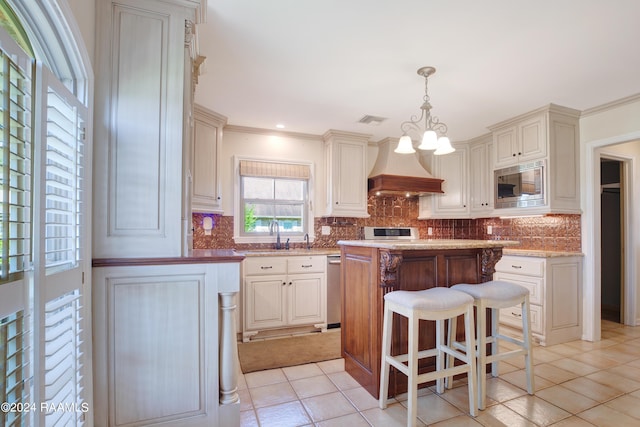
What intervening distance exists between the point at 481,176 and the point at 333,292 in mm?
2739

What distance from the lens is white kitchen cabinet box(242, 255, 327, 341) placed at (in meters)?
3.39

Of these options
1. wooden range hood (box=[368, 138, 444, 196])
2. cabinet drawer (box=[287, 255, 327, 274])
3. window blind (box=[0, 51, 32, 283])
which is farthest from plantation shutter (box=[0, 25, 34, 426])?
wooden range hood (box=[368, 138, 444, 196])

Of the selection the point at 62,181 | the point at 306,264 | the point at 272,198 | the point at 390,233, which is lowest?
the point at 306,264

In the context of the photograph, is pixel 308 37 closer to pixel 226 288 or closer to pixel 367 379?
pixel 226 288

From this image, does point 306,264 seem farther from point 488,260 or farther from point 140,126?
point 140,126

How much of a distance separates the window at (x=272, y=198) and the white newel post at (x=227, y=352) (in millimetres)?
2280

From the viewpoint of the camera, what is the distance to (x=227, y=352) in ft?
5.79

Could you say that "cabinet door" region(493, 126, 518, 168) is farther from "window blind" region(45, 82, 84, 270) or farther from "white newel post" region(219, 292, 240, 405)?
"window blind" region(45, 82, 84, 270)

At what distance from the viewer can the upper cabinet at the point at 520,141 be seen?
10.9ft

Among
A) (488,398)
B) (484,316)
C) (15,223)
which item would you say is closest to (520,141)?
(484,316)

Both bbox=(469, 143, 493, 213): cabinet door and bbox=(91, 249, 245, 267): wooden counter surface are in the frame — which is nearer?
bbox=(91, 249, 245, 267): wooden counter surface

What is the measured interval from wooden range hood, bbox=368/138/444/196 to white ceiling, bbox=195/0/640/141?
36.8 inches

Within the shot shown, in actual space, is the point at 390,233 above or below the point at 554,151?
below

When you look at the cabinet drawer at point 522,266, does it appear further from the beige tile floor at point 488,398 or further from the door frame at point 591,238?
the beige tile floor at point 488,398
